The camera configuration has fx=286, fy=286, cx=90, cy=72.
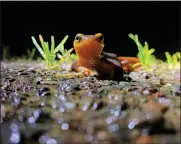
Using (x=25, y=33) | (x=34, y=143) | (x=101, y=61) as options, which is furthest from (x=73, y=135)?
(x=25, y=33)

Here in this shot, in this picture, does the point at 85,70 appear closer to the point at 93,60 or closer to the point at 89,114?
the point at 93,60

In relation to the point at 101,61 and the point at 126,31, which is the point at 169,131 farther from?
the point at 126,31

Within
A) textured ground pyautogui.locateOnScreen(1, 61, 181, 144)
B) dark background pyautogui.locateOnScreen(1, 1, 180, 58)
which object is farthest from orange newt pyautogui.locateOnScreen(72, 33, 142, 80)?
dark background pyautogui.locateOnScreen(1, 1, 180, 58)

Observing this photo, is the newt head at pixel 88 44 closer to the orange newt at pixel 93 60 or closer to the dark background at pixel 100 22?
the orange newt at pixel 93 60

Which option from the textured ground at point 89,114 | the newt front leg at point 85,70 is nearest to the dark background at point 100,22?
the newt front leg at point 85,70

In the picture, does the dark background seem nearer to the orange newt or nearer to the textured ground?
the orange newt
